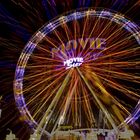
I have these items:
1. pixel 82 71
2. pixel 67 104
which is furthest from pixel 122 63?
pixel 67 104

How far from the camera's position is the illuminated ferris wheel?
9711 mm

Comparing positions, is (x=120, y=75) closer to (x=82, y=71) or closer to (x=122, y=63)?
(x=122, y=63)

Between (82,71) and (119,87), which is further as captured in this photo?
(119,87)

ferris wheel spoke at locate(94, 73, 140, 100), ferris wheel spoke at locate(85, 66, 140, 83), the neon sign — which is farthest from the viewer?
ferris wheel spoke at locate(94, 73, 140, 100)

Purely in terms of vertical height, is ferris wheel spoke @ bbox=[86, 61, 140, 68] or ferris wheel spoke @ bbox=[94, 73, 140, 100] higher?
ferris wheel spoke @ bbox=[86, 61, 140, 68]

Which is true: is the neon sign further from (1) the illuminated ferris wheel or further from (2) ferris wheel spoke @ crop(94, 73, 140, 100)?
(2) ferris wheel spoke @ crop(94, 73, 140, 100)

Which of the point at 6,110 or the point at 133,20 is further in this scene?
the point at 6,110

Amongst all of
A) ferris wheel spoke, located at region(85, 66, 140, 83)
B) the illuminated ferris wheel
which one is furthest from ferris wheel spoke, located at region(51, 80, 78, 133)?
ferris wheel spoke, located at region(85, 66, 140, 83)

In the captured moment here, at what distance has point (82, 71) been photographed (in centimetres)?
982

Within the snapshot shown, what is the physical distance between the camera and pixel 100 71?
970 cm

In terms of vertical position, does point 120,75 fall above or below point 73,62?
below

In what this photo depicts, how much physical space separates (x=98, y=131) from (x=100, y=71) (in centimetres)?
246

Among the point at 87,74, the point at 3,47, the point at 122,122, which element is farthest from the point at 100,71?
the point at 3,47

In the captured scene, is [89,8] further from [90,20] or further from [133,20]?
[133,20]
